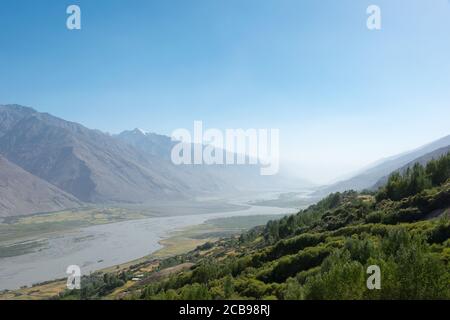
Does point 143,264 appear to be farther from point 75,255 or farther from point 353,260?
point 353,260

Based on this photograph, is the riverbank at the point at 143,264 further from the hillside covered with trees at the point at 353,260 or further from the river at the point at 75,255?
the hillside covered with trees at the point at 353,260

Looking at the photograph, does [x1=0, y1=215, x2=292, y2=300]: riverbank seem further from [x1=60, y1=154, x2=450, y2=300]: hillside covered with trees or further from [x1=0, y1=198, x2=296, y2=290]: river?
[x1=60, y1=154, x2=450, y2=300]: hillside covered with trees

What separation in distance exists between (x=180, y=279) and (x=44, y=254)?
373 feet

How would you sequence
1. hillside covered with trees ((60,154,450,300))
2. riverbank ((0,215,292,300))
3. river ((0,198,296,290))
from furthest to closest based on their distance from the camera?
1. river ((0,198,296,290))
2. riverbank ((0,215,292,300))
3. hillside covered with trees ((60,154,450,300))

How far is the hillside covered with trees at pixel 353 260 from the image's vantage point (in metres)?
23.6

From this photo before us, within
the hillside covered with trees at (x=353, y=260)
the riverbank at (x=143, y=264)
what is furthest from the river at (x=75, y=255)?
the hillside covered with trees at (x=353, y=260)

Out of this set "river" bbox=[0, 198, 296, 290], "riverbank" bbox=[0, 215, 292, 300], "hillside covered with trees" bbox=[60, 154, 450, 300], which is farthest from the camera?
"river" bbox=[0, 198, 296, 290]

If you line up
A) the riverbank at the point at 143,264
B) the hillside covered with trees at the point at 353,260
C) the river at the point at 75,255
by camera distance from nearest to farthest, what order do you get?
the hillside covered with trees at the point at 353,260 → the riverbank at the point at 143,264 → the river at the point at 75,255

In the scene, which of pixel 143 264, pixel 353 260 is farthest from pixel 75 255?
pixel 353 260

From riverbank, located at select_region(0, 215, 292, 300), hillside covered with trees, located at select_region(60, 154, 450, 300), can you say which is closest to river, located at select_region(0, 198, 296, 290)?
riverbank, located at select_region(0, 215, 292, 300)

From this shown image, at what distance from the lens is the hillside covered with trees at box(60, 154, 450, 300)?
77.4ft

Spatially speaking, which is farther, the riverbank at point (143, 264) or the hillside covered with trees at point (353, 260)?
the riverbank at point (143, 264)
